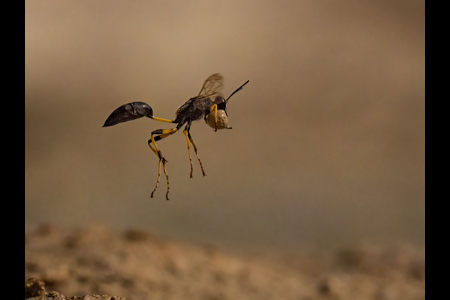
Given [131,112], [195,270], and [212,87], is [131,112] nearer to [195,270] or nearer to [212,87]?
[212,87]

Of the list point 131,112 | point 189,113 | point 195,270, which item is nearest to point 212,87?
point 189,113

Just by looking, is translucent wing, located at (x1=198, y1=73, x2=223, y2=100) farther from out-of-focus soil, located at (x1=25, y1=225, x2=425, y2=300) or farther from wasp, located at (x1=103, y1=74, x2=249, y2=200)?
out-of-focus soil, located at (x1=25, y1=225, x2=425, y2=300)

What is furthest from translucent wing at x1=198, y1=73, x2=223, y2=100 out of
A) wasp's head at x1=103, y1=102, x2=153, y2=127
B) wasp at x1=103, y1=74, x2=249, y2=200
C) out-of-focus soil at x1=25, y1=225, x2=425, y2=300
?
out-of-focus soil at x1=25, y1=225, x2=425, y2=300

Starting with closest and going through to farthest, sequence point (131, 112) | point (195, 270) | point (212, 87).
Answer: point (131, 112) → point (212, 87) → point (195, 270)
